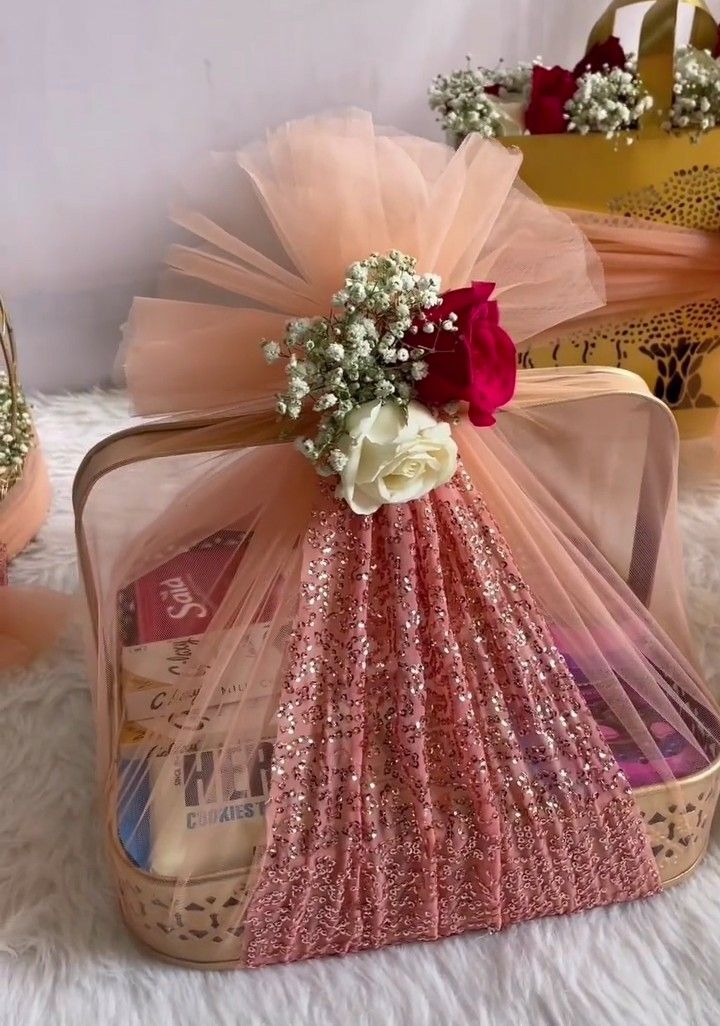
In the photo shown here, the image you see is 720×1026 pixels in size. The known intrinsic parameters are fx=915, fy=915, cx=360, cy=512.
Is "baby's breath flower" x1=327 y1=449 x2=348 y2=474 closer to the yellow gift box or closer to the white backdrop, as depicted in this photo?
the yellow gift box

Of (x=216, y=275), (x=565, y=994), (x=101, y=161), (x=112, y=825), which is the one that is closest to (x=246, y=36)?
(x=101, y=161)

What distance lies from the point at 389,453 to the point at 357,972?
31 cm

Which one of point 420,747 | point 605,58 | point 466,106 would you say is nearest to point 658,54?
point 605,58

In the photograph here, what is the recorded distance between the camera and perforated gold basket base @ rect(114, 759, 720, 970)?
1.60 feet

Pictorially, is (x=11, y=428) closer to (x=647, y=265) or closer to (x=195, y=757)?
(x=195, y=757)

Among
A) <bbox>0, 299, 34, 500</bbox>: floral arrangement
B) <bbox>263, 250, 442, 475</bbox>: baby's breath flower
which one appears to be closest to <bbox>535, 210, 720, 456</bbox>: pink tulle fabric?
<bbox>263, 250, 442, 475</bbox>: baby's breath flower

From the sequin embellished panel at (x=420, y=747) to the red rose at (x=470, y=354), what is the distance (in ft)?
0.21

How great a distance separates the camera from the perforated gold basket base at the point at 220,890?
0.49 meters

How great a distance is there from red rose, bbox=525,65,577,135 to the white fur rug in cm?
54

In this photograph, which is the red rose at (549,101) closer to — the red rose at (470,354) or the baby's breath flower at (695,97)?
the baby's breath flower at (695,97)

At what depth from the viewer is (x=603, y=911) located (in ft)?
1.81

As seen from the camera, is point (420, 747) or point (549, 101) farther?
point (549, 101)

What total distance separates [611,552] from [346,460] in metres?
0.25

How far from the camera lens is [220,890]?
1.60 feet
